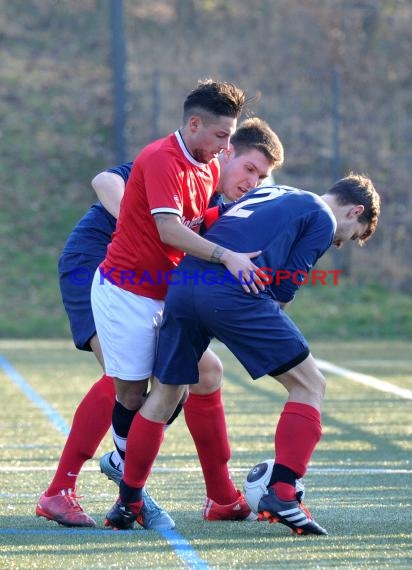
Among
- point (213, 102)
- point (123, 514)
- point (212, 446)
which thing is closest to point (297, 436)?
point (212, 446)

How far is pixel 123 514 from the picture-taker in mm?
5078

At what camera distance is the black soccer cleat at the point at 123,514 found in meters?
5.08

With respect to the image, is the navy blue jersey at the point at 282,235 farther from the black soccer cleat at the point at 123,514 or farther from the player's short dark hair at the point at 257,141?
the black soccer cleat at the point at 123,514

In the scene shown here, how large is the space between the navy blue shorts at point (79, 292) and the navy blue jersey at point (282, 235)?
74cm

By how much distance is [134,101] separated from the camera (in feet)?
76.6

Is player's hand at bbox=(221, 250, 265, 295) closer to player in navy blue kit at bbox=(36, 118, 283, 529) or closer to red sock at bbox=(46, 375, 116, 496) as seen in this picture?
player in navy blue kit at bbox=(36, 118, 283, 529)

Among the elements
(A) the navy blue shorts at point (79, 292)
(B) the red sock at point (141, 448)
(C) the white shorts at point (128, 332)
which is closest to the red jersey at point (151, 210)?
(C) the white shorts at point (128, 332)

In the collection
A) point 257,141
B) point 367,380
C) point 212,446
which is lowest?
point 367,380

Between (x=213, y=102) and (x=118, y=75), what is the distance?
1690 cm

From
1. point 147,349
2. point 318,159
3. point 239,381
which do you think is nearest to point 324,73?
point 318,159

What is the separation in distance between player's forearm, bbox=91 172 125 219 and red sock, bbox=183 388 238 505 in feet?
3.07

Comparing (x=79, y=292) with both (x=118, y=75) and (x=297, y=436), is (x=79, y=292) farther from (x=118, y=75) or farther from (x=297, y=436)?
(x=118, y=75)

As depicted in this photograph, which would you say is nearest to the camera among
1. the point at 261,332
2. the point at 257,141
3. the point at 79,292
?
the point at 261,332

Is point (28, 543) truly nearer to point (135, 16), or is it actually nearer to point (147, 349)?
point (147, 349)
